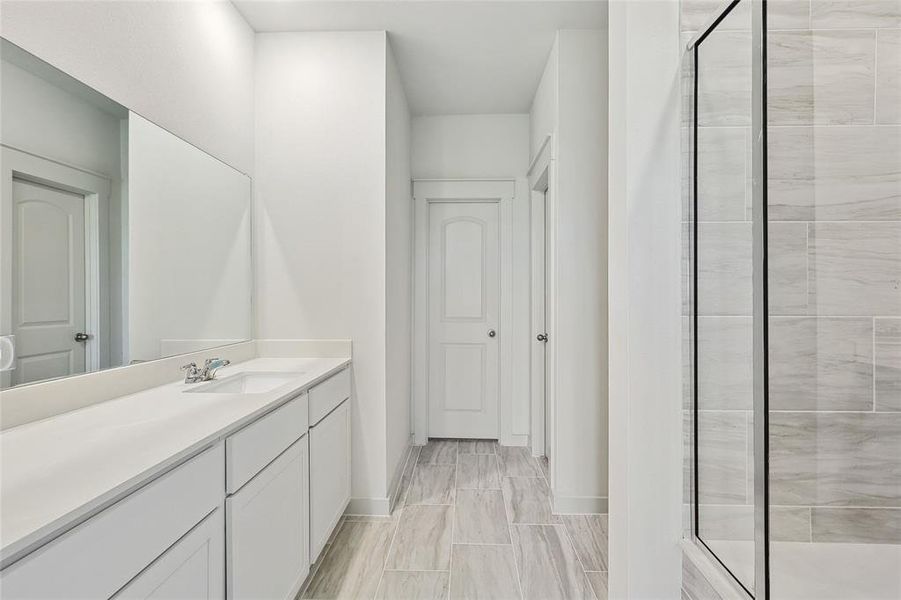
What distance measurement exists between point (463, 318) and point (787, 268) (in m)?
2.84

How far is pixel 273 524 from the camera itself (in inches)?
60.1

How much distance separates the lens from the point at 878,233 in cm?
127

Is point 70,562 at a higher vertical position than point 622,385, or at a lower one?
lower

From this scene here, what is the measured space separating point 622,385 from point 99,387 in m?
1.71

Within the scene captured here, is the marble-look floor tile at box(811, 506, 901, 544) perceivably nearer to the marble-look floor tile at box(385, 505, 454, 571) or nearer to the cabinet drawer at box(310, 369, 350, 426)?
the marble-look floor tile at box(385, 505, 454, 571)

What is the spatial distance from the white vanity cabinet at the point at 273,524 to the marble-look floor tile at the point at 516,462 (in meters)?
1.78

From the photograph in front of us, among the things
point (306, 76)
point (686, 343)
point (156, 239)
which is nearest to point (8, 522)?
point (156, 239)

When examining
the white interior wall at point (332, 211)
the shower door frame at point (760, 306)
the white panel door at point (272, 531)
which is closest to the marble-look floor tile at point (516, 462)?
the white interior wall at point (332, 211)

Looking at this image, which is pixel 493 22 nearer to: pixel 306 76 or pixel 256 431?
pixel 306 76

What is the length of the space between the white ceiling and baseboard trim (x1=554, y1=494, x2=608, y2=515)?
2.70 meters

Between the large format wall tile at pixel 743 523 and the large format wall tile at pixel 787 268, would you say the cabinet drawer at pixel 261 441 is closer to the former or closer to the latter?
the large format wall tile at pixel 743 523

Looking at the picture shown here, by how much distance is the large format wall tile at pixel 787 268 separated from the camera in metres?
1.18

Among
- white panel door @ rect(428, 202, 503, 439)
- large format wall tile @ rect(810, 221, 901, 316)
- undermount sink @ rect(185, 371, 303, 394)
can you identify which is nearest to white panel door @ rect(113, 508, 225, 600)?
undermount sink @ rect(185, 371, 303, 394)

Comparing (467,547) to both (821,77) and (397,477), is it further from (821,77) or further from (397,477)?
(821,77)
